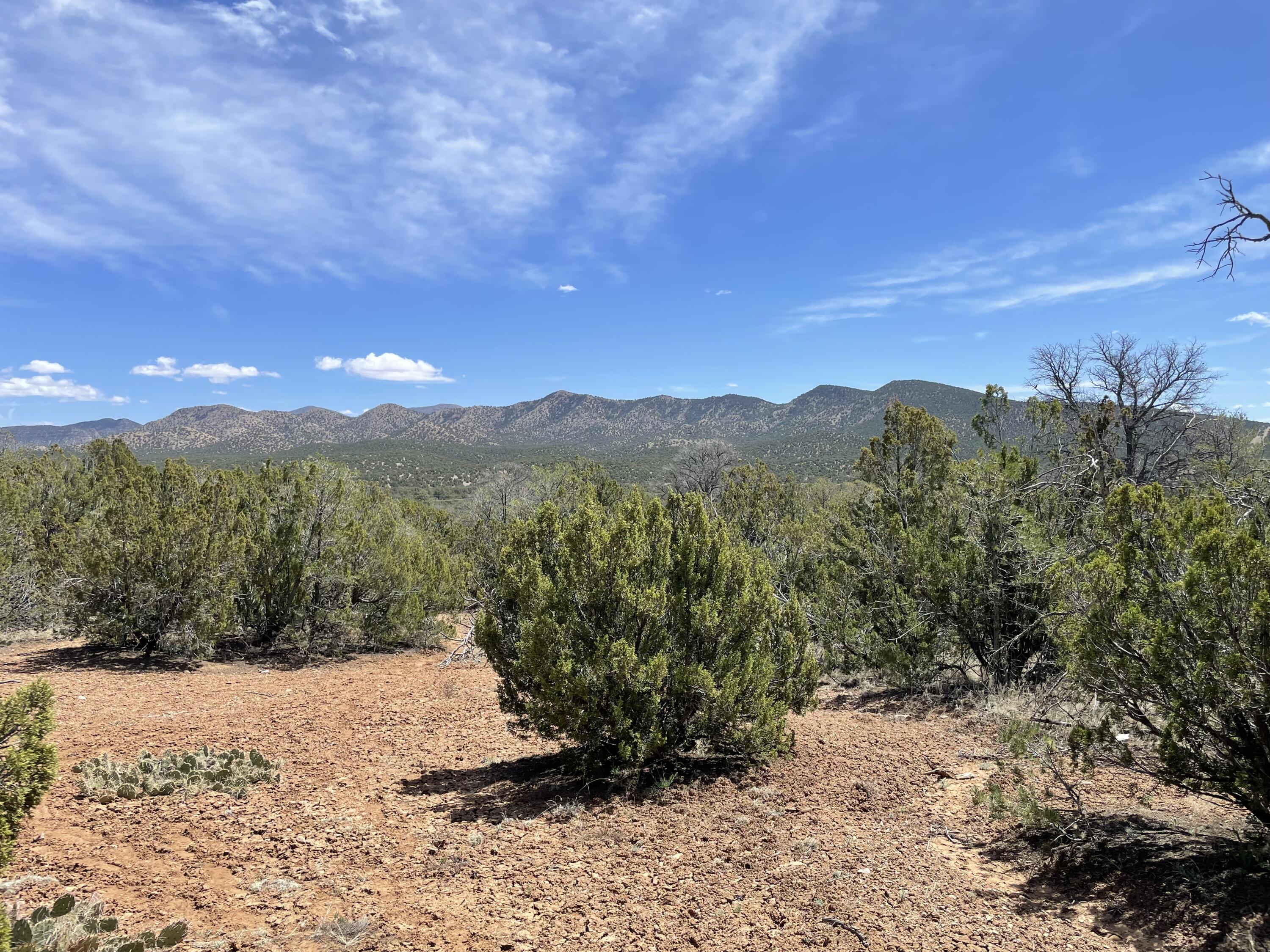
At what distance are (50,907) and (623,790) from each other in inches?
146

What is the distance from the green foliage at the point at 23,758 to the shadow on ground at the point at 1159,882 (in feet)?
16.7

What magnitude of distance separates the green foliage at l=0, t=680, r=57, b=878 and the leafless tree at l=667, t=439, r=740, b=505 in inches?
932

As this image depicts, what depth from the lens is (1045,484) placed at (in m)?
7.50

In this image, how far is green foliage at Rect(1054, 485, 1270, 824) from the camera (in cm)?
342

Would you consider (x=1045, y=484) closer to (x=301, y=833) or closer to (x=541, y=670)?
(x=541, y=670)

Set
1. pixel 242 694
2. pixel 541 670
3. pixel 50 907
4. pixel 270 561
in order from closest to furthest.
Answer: pixel 50 907 < pixel 541 670 < pixel 242 694 < pixel 270 561

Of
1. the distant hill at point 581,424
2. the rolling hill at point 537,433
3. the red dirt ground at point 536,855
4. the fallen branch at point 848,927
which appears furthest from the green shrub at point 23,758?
the distant hill at point 581,424

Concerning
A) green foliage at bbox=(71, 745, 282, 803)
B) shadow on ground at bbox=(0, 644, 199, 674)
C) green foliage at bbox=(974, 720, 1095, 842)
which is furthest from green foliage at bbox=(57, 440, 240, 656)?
green foliage at bbox=(974, 720, 1095, 842)

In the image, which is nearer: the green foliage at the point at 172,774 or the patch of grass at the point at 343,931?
the patch of grass at the point at 343,931

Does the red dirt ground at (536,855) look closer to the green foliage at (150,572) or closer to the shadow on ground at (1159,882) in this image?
the shadow on ground at (1159,882)

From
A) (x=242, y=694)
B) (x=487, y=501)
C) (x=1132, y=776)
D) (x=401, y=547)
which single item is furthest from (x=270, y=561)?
(x=1132, y=776)

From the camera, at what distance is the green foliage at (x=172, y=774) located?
Result: 4.83 m

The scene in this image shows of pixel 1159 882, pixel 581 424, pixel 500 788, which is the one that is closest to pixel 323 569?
pixel 500 788

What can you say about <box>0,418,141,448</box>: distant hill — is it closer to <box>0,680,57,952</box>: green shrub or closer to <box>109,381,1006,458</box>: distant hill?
<box>109,381,1006,458</box>: distant hill
